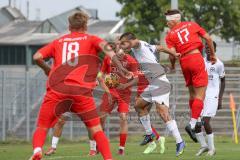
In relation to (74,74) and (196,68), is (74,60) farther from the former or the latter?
(196,68)

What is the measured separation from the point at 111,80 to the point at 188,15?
2913cm

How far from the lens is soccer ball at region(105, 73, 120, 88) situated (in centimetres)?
1867

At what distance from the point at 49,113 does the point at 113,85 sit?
6.16 metres

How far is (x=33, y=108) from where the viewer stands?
30047mm

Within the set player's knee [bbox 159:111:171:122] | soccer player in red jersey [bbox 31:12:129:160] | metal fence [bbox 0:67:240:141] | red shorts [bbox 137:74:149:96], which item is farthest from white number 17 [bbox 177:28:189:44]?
metal fence [bbox 0:67:240:141]

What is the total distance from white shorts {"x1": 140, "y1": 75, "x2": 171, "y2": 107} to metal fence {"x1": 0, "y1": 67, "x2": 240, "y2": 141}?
9427 millimetres

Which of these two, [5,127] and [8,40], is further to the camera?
[8,40]

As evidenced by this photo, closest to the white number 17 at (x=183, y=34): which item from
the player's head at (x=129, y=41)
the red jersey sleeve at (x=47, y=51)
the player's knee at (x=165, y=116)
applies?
the player's head at (x=129, y=41)

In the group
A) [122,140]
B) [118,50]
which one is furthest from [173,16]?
[122,140]

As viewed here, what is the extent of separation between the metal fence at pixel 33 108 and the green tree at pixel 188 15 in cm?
1501

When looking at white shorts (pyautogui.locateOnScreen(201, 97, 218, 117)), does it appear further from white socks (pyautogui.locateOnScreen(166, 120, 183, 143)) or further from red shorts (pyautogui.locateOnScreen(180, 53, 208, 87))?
red shorts (pyautogui.locateOnScreen(180, 53, 208, 87))

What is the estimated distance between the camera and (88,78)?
12.7 m

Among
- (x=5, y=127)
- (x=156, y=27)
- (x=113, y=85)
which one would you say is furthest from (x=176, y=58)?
(x=156, y=27)

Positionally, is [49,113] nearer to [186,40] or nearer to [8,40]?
[186,40]
